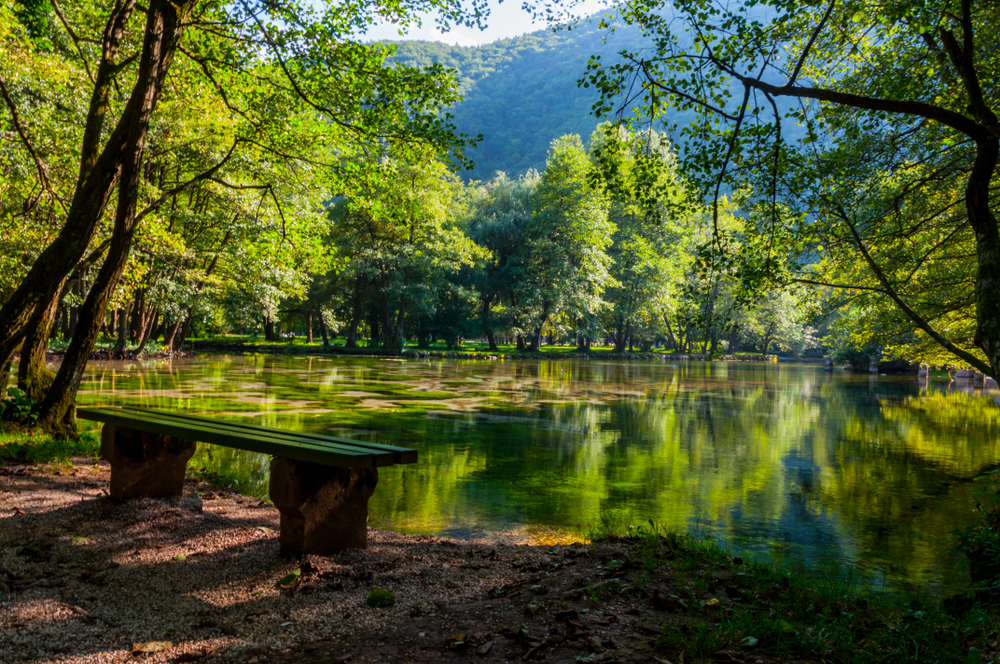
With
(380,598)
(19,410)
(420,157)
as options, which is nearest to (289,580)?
(380,598)

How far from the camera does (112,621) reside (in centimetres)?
331

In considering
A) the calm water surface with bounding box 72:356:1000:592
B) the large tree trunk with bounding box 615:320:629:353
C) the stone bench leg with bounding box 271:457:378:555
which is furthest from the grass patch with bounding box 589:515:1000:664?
the large tree trunk with bounding box 615:320:629:353

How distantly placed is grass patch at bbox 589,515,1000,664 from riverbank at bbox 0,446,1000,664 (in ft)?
0.04

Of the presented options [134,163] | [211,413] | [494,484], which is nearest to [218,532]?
[494,484]

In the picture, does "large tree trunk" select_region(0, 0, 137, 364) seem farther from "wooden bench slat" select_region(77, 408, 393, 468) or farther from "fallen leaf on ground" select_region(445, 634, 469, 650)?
"fallen leaf on ground" select_region(445, 634, 469, 650)

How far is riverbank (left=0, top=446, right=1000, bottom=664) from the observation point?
301cm

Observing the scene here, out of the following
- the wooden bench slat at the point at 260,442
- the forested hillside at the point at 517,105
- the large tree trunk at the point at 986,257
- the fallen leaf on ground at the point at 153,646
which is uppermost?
the forested hillside at the point at 517,105

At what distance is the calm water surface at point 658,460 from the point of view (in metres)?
6.32

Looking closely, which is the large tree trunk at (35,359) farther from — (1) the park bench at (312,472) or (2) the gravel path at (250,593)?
(1) the park bench at (312,472)

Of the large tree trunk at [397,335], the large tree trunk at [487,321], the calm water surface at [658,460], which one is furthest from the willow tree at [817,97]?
the large tree trunk at [487,321]

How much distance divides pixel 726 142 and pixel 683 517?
13.5ft

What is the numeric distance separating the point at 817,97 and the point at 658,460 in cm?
631

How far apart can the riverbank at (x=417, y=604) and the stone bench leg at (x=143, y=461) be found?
394 mm

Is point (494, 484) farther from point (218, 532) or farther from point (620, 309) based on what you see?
point (620, 309)
